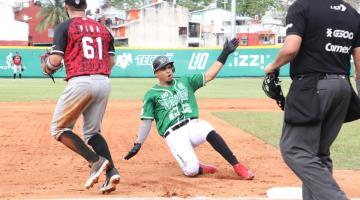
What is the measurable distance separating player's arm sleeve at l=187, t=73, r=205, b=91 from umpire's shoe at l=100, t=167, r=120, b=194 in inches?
68.2

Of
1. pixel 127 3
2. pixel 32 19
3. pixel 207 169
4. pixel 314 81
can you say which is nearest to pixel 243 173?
pixel 207 169

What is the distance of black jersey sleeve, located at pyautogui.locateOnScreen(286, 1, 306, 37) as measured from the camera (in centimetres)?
440

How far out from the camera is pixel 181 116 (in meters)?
7.28

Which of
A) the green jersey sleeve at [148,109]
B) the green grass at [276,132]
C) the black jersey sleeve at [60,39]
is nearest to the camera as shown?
the black jersey sleeve at [60,39]

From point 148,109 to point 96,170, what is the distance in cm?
142

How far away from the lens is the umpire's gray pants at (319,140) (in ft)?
14.6

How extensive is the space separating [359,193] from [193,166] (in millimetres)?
1816

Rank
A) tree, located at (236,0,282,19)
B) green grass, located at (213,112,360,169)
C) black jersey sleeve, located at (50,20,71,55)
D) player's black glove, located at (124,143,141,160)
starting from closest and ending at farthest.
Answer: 1. black jersey sleeve, located at (50,20,71,55)
2. player's black glove, located at (124,143,141,160)
3. green grass, located at (213,112,360,169)
4. tree, located at (236,0,282,19)

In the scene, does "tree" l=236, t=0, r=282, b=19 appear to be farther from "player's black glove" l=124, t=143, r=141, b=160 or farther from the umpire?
the umpire

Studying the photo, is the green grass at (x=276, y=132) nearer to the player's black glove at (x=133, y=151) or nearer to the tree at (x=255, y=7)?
the player's black glove at (x=133, y=151)

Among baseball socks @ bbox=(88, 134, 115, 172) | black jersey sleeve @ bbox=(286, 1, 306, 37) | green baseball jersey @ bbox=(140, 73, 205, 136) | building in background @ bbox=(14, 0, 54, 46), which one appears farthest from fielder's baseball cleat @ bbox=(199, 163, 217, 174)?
building in background @ bbox=(14, 0, 54, 46)

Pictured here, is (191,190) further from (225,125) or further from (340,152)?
(225,125)

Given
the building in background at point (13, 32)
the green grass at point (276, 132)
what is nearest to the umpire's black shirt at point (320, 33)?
the green grass at point (276, 132)

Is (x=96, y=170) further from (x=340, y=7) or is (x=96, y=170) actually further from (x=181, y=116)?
(x=340, y=7)
